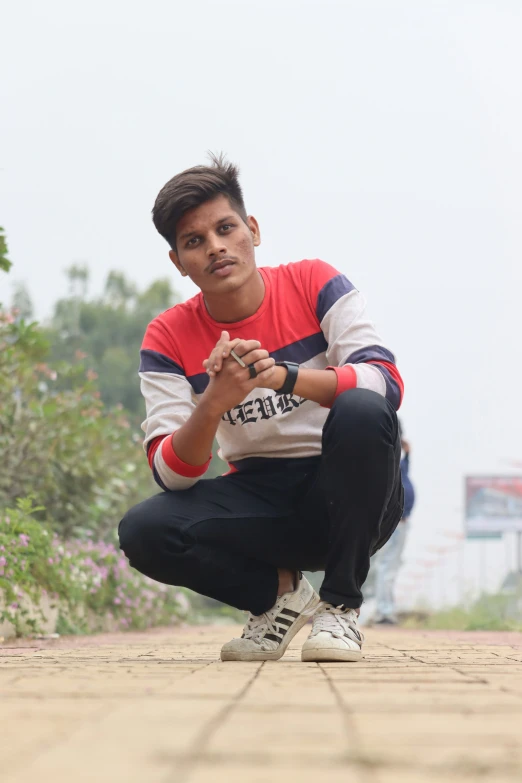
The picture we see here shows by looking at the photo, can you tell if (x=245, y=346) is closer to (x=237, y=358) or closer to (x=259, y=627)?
(x=237, y=358)

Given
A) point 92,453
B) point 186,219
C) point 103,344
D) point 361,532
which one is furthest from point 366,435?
point 103,344

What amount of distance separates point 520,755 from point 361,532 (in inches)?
75.0

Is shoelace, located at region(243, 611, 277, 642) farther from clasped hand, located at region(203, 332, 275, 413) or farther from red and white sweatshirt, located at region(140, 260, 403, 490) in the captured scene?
clasped hand, located at region(203, 332, 275, 413)

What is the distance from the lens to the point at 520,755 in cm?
143

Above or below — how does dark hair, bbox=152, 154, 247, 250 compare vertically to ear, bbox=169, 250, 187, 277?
above

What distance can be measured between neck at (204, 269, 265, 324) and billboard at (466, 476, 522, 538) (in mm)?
34583

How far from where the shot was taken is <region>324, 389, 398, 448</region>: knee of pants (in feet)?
10.8

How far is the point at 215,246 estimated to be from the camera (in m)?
3.74

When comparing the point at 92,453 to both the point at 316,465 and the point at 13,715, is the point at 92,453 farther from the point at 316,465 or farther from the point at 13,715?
the point at 13,715

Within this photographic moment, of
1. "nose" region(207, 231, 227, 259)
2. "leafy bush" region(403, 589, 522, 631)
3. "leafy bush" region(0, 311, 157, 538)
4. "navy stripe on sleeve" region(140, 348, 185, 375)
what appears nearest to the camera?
"nose" region(207, 231, 227, 259)

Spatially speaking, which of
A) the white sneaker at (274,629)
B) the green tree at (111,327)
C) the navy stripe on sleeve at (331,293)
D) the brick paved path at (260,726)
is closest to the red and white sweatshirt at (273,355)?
the navy stripe on sleeve at (331,293)

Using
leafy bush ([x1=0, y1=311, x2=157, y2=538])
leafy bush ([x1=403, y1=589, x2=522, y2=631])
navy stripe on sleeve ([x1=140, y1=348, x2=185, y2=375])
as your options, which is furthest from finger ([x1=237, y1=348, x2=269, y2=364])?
leafy bush ([x1=403, y1=589, x2=522, y2=631])

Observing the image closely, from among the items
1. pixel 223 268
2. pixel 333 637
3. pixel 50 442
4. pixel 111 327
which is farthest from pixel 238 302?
pixel 111 327

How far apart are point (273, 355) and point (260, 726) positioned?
2193 mm
